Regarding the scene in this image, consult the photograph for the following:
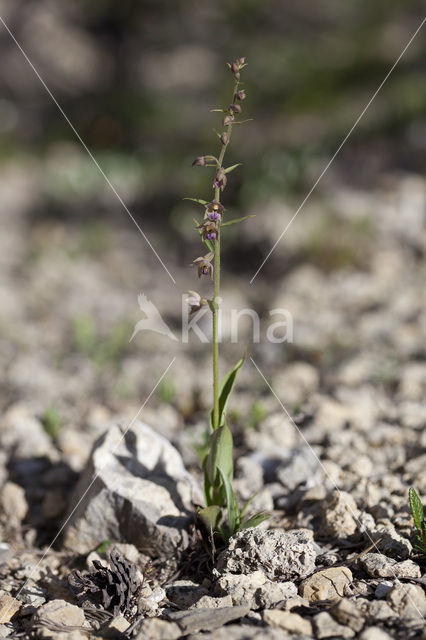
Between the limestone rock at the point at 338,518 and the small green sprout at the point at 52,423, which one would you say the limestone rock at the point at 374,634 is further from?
the small green sprout at the point at 52,423

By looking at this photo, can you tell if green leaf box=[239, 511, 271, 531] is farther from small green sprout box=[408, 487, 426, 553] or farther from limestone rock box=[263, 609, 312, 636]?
small green sprout box=[408, 487, 426, 553]

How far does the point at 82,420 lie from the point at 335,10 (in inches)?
443

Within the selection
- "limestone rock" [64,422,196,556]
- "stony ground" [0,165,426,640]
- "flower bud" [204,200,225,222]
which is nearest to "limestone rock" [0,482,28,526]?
"stony ground" [0,165,426,640]

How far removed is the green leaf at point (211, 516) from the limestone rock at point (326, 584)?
17.4 inches

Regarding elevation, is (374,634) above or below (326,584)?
below

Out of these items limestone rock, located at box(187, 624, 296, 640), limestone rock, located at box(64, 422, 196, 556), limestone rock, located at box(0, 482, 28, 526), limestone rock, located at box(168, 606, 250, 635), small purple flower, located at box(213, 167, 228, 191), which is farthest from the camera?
limestone rock, located at box(0, 482, 28, 526)

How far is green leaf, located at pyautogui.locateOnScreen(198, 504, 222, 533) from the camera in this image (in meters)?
2.55

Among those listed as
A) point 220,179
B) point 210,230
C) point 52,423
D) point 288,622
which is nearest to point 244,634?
point 288,622

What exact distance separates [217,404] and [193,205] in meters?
4.66

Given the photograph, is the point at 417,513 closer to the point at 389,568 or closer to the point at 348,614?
the point at 389,568

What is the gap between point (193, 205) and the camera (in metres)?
6.95

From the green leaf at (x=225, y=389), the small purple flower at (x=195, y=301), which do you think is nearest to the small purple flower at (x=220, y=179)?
the small purple flower at (x=195, y=301)

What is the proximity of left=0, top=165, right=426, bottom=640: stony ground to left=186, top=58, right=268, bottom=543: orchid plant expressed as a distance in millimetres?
157

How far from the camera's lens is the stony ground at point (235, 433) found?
233cm
